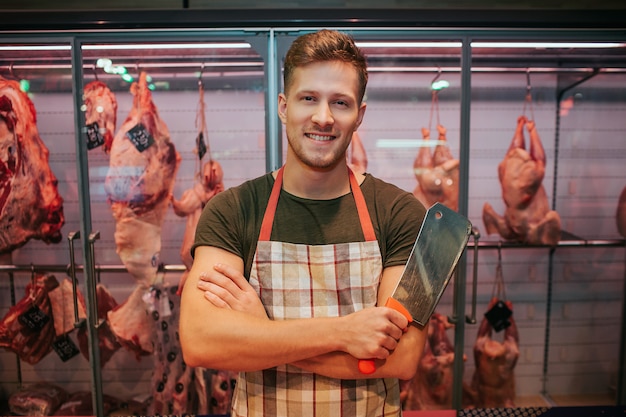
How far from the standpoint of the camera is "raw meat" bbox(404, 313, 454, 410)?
2738mm

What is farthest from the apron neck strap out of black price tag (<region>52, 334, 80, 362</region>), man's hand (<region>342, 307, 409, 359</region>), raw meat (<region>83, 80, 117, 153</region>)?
black price tag (<region>52, 334, 80, 362</region>)

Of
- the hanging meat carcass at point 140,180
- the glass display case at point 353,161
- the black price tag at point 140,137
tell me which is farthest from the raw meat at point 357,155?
the black price tag at point 140,137

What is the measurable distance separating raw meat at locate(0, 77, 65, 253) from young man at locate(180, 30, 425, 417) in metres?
1.73

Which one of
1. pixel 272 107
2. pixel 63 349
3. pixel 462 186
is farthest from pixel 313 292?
pixel 63 349

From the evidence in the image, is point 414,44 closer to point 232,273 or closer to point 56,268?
point 232,273

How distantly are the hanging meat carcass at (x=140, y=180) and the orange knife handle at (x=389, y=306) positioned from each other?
172 cm

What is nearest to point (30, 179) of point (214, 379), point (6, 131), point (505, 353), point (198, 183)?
point (6, 131)

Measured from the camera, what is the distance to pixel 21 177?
2459 millimetres

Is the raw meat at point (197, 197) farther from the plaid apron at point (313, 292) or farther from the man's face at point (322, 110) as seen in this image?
the man's face at point (322, 110)

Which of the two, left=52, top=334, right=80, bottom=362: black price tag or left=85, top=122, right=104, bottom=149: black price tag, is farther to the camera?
left=52, top=334, right=80, bottom=362: black price tag

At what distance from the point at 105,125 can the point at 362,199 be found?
69.2 inches

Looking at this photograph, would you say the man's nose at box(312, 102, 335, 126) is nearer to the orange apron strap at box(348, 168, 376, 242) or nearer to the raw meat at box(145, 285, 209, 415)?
the orange apron strap at box(348, 168, 376, 242)

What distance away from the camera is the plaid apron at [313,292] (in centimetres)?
126

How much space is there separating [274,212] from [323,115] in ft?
1.01
